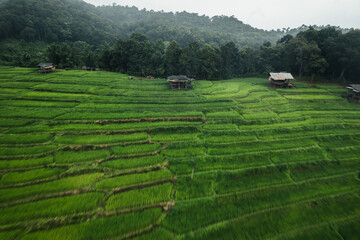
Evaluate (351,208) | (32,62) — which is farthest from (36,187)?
(32,62)

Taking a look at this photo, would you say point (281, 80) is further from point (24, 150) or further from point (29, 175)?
point (24, 150)

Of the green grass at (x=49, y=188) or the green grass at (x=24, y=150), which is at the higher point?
the green grass at (x=24, y=150)

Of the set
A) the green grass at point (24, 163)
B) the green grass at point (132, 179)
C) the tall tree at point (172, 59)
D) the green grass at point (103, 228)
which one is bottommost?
the green grass at point (103, 228)

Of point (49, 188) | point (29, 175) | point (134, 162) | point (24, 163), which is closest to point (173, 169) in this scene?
point (134, 162)

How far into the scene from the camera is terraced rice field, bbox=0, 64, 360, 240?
1055 cm

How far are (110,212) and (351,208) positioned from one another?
1725 cm

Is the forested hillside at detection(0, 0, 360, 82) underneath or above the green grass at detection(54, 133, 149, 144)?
above

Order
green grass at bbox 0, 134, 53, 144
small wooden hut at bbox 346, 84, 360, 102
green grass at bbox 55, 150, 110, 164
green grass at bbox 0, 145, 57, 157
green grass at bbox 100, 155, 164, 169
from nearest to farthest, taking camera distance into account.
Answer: green grass at bbox 100, 155, 164, 169
green grass at bbox 55, 150, 110, 164
green grass at bbox 0, 145, 57, 157
green grass at bbox 0, 134, 53, 144
small wooden hut at bbox 346, 84, 360, 102

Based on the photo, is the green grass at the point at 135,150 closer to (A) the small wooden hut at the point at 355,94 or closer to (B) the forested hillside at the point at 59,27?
(A) the small wooden hut at the point at 355,94

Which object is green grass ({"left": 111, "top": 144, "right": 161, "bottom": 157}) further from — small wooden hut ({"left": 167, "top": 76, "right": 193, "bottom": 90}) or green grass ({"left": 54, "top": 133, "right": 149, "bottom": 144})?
small wooden hut ({"left": 167, "top": 76, "right": 193, "bottom": 90})

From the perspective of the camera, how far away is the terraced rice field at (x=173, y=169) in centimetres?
1055

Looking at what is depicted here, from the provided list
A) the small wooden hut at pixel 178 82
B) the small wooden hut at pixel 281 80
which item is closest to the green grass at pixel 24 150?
the small wooden hut at pixel 178 82

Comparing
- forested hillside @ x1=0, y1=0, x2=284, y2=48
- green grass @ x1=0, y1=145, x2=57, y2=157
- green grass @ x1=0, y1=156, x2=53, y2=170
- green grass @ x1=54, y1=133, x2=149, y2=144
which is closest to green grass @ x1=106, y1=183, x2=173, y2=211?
green grass @ x1=54, y1=133, x2=149, y2=144

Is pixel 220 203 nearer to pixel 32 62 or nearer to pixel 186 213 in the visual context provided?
pixel 186 213
